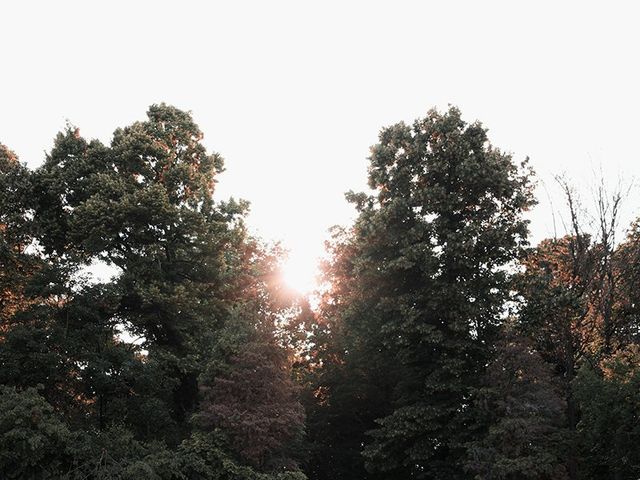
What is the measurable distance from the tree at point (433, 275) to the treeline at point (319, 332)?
0.10 metres

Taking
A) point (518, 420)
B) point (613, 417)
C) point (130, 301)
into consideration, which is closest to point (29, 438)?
point (130, 301)

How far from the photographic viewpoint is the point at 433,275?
73.5ft

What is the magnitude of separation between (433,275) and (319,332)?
9.39 m

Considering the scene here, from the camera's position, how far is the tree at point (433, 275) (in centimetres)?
2167

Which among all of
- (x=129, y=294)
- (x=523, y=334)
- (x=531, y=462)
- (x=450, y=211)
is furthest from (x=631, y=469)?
(x=129, y=294)

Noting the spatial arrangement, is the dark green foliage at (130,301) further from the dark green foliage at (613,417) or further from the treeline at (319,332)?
the dark green foliage at (613,417)

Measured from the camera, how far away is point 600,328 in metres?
24.3

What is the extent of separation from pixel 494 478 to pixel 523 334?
6259 mm

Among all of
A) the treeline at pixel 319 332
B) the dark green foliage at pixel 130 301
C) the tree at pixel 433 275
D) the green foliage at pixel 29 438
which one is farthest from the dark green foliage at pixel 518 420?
the green foliage at pixel 29 438

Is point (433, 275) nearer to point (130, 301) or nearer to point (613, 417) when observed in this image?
point (613, 417)

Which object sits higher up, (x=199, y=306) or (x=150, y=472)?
(x=199, y=306)

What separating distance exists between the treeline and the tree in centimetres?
10

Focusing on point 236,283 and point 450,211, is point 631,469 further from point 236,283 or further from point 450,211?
point 236,283

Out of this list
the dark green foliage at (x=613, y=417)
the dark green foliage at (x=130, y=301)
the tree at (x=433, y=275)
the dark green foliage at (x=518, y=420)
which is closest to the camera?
the dark green foliage at (x=613, y=417)
